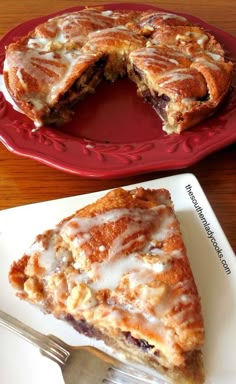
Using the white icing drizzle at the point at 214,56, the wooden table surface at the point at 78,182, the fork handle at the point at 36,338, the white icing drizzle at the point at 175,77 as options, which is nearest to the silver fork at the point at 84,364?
the fork handle at the point at 36,338

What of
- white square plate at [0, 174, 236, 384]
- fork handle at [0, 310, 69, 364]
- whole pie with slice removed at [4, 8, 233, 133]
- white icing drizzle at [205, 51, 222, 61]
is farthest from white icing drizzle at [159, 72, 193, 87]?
fork handle at [0, 310, 69, 364]

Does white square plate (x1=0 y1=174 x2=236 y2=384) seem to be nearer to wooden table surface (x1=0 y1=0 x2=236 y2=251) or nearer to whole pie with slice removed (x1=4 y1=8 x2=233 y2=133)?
wooden table surface (x1=0 y1=0 x2=236 y2=251)

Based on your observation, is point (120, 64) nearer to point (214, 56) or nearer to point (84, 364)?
point (214, 56)

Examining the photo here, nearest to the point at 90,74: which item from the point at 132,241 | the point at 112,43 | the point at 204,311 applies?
the point at 112,43

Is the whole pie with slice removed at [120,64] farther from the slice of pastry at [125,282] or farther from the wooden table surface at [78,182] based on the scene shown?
the slice of pastry at [125,282]

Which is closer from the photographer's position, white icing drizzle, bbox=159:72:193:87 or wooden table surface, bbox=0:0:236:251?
wooden table surface, bbox=0:0:236:251

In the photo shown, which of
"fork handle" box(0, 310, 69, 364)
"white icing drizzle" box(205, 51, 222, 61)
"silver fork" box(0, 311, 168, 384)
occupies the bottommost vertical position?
"silver fork" box(0, 311, 168, 384)

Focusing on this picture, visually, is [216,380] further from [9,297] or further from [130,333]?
[9,297]
